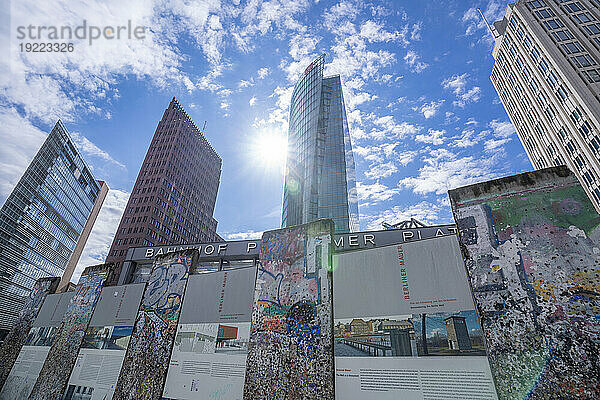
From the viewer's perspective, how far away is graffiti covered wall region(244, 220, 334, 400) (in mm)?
8695

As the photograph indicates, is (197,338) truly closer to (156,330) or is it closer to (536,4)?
(156,330)

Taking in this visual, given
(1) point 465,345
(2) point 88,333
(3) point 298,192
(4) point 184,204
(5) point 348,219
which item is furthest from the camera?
(4) point 184,204

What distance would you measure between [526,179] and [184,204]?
76.8m

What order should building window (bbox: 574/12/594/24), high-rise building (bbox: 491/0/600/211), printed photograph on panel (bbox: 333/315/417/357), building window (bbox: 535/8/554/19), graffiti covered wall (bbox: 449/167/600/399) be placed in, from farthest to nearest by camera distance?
1. building window (bbox: 535/8/554/19)
2. building window (bbox: 574/12/594/24)
3. high-rise building (bbox: 491/0/600/211)
4. printed photograph on panel (bbox: 333/315/417/357)
5. graffiti covered wall (bbox: 449/167/600/399)

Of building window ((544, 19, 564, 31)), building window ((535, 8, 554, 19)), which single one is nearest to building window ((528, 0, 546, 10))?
building window ((535, 8, 554, 19))

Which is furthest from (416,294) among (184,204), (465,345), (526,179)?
(184,204)

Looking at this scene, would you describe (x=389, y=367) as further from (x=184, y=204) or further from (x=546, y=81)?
(x=184, y=204)

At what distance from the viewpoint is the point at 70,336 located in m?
15.9

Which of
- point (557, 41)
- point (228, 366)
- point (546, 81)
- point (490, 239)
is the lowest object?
point (228, 366)

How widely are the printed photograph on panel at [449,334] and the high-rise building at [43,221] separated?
7471 cm

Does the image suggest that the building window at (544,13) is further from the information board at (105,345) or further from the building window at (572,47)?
the information board at (105,345)

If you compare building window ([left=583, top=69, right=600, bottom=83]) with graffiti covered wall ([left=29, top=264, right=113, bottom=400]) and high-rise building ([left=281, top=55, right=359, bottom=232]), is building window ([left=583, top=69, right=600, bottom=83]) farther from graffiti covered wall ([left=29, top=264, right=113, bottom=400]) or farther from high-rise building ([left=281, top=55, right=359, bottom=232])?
graffiti covered wall ([left=29, top=264, right=113, bottom=400])

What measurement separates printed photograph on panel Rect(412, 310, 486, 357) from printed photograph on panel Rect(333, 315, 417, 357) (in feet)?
0.92

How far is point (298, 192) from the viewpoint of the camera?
167ft
